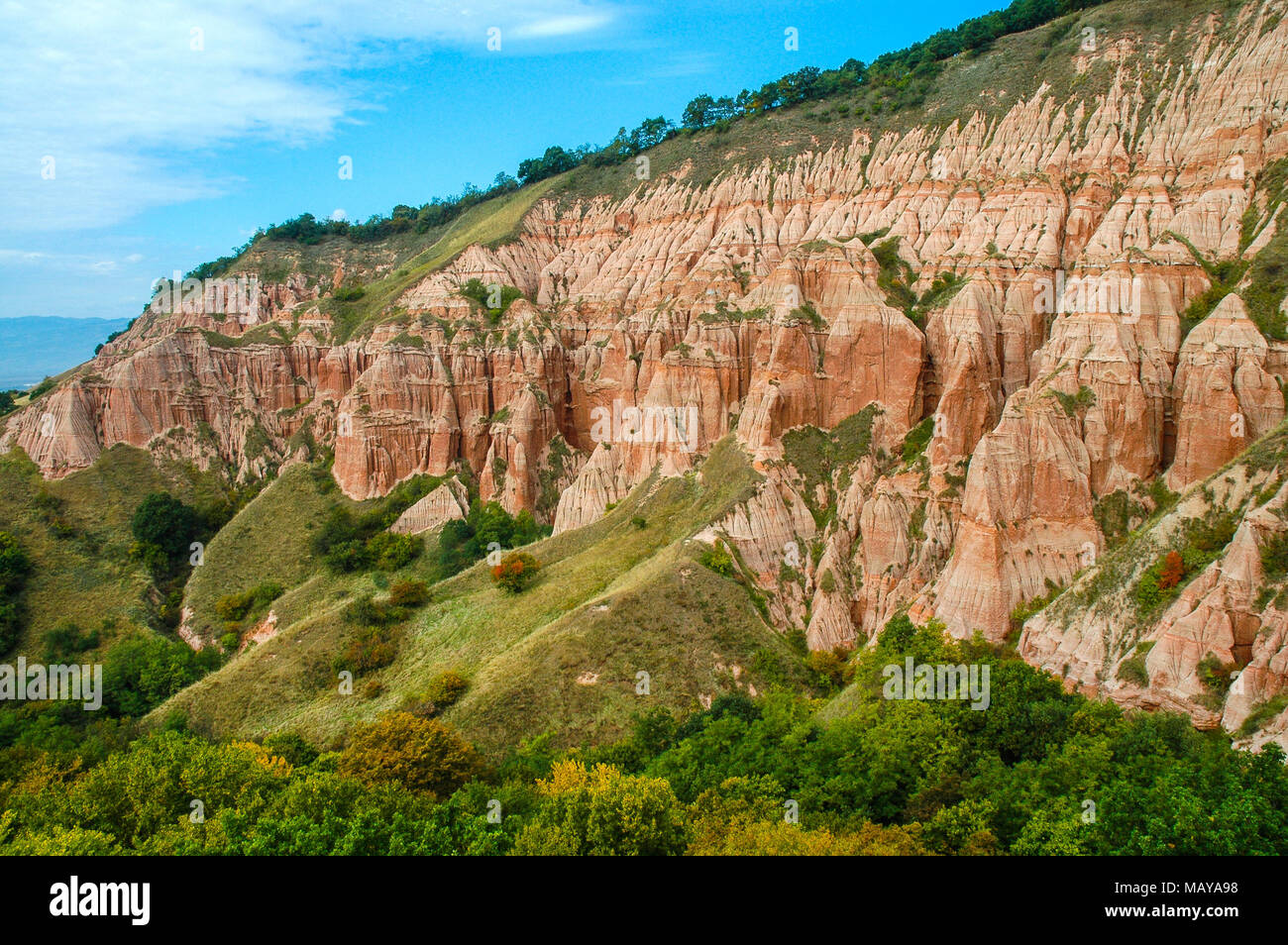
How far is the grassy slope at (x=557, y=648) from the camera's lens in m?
36.2

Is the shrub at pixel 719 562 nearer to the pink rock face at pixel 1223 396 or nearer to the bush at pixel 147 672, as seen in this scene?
the pink rock face at pixel 1223 396

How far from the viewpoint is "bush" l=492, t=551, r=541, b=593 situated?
153 feet

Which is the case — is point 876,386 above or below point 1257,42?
below

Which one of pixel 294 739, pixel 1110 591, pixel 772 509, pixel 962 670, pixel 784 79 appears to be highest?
pixel 784 79

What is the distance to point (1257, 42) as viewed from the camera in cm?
5016

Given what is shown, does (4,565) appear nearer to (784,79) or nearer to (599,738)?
(599,738)

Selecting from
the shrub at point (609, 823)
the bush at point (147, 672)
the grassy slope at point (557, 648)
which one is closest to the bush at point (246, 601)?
the bush at point (147, 672)

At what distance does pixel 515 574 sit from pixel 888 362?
2426 cm

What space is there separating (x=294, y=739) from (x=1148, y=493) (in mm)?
38921

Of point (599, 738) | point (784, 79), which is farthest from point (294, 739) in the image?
point (784, 79)

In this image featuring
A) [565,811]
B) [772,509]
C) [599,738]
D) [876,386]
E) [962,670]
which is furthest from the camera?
[876,386]

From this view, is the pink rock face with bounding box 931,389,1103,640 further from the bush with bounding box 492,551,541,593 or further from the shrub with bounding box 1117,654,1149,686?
the bush with bounding box 492,551,541,593

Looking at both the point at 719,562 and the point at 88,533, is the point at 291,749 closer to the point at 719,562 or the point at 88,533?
the point at 719,562

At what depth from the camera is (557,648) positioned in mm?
37938
